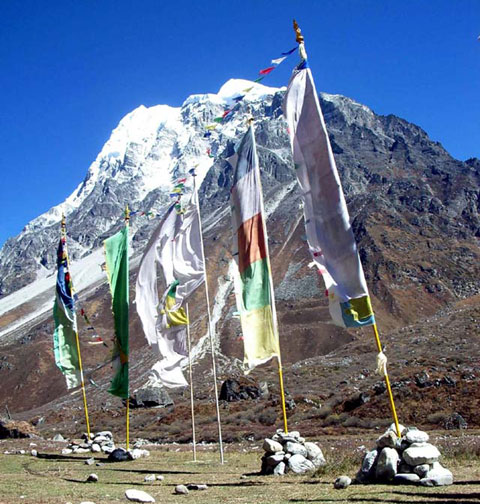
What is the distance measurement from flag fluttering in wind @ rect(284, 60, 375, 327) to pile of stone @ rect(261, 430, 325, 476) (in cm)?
391

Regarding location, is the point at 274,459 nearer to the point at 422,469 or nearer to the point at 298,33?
the point at 422,469

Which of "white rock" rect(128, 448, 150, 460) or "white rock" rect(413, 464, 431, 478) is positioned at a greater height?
"white rock" rect(128, 448, 150, 460)

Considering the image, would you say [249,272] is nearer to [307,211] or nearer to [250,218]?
[250,218]

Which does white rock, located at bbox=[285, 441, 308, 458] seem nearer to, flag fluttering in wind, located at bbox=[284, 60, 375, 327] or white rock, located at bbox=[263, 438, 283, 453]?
white rock, located at bbox=[263, 438, 283, 453]

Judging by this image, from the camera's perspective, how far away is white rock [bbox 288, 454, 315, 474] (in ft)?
47.3

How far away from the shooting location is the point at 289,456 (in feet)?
48.4

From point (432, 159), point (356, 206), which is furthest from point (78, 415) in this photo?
point (432, 159)

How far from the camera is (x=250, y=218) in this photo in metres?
16.2

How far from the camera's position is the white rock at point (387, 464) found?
452 inches

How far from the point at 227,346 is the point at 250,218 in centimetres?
7972

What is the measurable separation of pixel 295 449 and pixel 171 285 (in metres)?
8.12

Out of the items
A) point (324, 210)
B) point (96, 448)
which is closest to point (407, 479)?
point (324, 210)

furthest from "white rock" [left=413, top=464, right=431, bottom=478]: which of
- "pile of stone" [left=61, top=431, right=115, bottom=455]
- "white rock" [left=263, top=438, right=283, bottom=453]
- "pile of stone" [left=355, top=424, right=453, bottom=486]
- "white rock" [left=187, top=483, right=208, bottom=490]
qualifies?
"pile of stone" [left=61, top=431, right=115, bottom=455]

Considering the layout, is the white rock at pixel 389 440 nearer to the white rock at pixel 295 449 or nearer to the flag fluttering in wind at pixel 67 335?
the white rock at pixel 295 449
